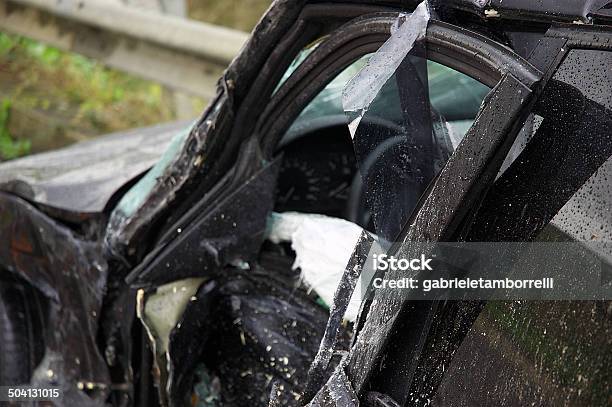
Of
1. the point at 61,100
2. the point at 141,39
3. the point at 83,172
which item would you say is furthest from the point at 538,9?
the point at 61,100

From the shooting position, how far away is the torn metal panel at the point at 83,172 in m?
2.55

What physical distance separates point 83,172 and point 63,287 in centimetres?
41

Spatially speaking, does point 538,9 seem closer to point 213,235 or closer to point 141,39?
point 213,235

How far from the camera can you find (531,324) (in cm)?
151

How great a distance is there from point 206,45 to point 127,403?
2.63 m

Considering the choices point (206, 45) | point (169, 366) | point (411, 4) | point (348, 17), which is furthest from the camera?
point (206, 45)

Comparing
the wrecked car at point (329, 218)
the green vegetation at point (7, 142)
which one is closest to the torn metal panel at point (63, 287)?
the wrecked car at point (329, 218)

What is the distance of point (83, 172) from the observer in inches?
110

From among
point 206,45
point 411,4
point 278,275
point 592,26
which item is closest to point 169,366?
point 278,275

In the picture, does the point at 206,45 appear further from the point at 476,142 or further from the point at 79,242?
the point at 476,142

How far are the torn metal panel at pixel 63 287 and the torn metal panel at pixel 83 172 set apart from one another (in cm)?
5

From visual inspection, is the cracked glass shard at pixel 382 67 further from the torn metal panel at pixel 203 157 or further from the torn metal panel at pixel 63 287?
the torn metal panel at pixel 63 287

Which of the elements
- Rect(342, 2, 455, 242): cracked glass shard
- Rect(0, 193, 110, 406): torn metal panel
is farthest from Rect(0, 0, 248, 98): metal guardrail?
Rect(342, 2, 455, 242): cracked glass shard

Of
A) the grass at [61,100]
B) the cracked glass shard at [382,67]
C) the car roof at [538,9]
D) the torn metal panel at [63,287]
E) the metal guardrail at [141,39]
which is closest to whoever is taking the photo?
the car roof at [538,9]
